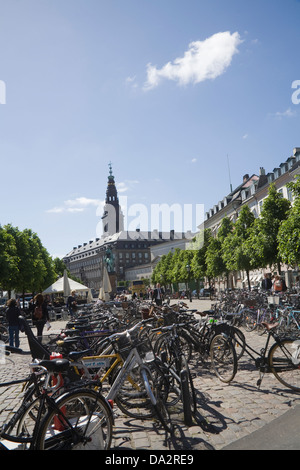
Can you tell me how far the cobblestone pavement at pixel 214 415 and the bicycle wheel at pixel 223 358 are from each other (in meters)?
0.14

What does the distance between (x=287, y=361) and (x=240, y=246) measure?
27.5 meters

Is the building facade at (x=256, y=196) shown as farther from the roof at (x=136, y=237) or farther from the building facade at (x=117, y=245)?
the roof at (x=136, y=237)

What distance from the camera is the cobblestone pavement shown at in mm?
4208

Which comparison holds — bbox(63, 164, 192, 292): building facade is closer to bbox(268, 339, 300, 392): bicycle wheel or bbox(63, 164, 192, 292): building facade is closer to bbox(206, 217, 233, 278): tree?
bbox(206, 217, 233, 278): tree

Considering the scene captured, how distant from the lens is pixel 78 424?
3.57 meters

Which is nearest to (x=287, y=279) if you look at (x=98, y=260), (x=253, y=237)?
(x=253, y=237)

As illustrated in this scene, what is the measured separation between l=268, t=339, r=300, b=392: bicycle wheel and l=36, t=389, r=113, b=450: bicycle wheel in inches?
116

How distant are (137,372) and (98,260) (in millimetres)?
148118

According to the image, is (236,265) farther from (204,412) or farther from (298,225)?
(204,412)

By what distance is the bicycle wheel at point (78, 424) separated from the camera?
3.39m

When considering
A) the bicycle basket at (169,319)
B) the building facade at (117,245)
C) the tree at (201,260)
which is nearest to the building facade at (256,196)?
the tree at (201,260)

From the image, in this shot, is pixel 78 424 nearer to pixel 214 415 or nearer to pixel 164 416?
pixel 164 416

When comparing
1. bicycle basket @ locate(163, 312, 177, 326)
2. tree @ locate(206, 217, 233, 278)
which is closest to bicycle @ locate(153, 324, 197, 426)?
bicycle basket @ locate(163, 312, 177, 326)

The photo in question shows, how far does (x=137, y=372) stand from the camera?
15.8 feet
